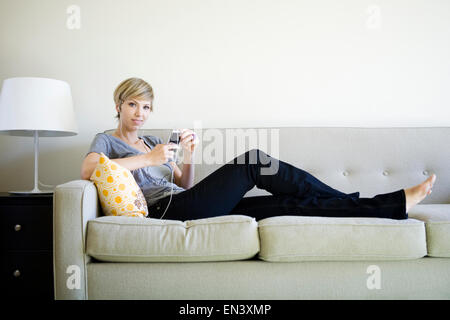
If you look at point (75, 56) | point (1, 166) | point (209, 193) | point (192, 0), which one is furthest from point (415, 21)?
point (1, 166)

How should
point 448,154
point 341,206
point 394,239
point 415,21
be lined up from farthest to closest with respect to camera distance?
point 415,21 → point 448,154 → point 341,206 → point 394,239

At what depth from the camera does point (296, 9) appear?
7.55ft

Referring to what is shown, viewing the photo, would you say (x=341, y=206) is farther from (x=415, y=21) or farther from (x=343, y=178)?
(x=415, y=21)

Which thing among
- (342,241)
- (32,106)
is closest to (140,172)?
(32,106)

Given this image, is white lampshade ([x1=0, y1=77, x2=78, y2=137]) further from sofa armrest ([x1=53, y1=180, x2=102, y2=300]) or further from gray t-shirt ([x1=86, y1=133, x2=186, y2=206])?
sofa armrest ([x1=53, y1=180, x2=102, y2=300])

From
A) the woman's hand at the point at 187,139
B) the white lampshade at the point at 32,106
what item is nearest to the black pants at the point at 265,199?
the woman's hand at the point at 187,139

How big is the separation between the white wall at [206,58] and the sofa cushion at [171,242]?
1115mm

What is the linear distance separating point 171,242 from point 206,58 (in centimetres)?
140

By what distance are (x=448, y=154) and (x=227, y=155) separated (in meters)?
1.20

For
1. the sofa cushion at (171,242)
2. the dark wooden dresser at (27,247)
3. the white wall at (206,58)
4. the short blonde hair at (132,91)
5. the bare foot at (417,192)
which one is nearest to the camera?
the sofa cushion at (171,242)

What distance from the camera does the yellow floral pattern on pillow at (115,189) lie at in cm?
143

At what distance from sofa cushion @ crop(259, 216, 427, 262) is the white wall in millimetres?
1113

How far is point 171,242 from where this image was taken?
1.26 metres

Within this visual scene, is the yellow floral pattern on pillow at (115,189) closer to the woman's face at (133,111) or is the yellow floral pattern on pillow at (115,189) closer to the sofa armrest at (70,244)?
the sofa armrest at (70,244)
